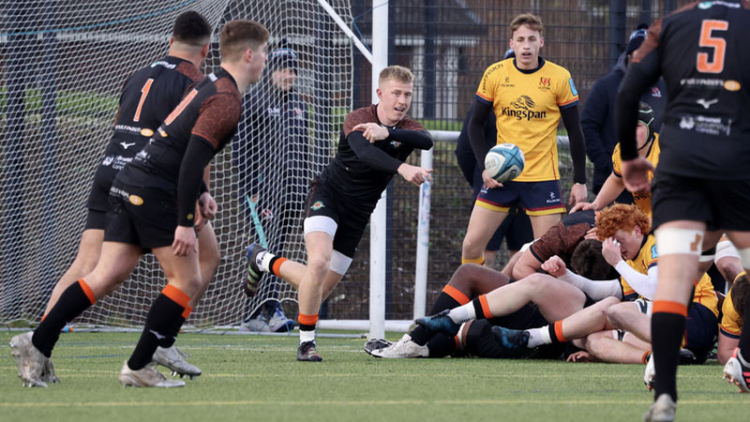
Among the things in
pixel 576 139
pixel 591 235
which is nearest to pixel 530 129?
pixel 576 139

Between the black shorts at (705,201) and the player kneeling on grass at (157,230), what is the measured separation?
6.42ft

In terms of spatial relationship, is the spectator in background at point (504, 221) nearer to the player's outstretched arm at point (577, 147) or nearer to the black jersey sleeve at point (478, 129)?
the black jersey sleeve at point (478, 129)

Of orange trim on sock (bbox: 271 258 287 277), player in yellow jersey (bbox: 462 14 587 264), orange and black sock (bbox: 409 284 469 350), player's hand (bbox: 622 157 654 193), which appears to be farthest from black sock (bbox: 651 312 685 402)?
player in yellow jersey (bbox: 462 14 587 264)

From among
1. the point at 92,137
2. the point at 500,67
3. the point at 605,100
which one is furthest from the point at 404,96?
the point at 92,137

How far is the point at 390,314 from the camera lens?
Answer: 11461 mm

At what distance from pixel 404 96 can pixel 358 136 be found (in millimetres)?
482

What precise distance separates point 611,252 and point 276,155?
14.6ft

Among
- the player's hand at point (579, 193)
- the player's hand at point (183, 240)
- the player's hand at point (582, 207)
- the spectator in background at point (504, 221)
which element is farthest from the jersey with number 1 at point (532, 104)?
the player's hand at point (183, 240)

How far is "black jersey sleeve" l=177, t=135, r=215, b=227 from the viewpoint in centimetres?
502

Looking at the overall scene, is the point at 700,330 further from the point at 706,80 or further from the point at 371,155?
the point at 706,80

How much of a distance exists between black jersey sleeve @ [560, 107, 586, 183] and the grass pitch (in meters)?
2.05

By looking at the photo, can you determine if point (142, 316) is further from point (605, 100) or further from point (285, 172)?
point (605, 100)

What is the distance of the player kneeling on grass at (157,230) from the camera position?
5.27 m

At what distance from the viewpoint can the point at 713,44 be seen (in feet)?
14.3
